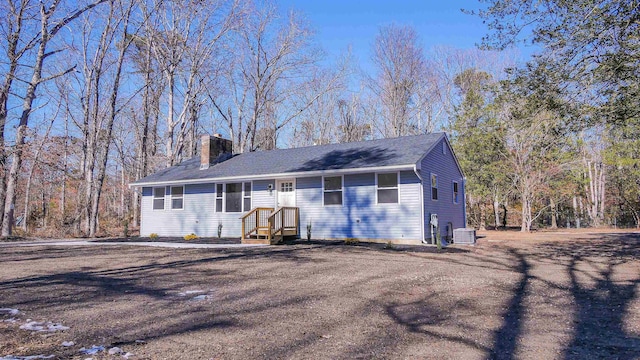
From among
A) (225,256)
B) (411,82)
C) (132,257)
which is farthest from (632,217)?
(132,257)

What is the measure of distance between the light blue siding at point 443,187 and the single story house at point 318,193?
0.12 feet

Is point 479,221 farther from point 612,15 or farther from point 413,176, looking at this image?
point 612,15

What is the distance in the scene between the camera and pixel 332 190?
14523mm

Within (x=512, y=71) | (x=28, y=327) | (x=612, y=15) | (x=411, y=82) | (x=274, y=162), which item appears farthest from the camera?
(x=411, y=82)

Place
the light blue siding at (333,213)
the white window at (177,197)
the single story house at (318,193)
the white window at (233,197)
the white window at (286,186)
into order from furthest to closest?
1. the white window at (177,197)
2. the white window at (233,197)
3. the white window at (286,186)
4. the single story house at (318,193)
5. the light blue siding at (333,213)

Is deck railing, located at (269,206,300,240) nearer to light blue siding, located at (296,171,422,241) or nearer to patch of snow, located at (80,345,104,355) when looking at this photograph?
light blue siding, located at (296,171,422,241)

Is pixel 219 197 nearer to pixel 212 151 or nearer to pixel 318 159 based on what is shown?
pixel 212 151

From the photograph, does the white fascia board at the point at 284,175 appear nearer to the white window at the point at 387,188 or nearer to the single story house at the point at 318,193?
the single story house at the point at 318,193

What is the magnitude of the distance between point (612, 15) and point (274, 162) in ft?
39.9

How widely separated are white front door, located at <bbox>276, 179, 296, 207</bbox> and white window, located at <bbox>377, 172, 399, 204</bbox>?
3345 millimetres

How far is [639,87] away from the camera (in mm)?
7348

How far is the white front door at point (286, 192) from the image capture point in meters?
15.3

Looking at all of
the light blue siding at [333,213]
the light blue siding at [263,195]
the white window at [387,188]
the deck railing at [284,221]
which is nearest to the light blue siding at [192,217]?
the light blue siding at [333,213]

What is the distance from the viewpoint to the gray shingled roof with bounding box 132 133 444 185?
14.0m
